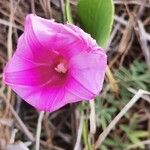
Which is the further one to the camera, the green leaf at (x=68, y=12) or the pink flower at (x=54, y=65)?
the green leaf at (x=68, y=12)

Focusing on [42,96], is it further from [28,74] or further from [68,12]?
[68,12]

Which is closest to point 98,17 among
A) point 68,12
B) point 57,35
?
point 68,12

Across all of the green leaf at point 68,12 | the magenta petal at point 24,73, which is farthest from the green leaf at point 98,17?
the magenta petal at point 24,73

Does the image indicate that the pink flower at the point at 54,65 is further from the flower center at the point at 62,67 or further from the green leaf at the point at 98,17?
the green leaf at the point at 98,17

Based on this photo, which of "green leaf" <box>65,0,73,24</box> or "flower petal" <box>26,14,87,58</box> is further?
"green leaf" <box>65,0,73,24</box>

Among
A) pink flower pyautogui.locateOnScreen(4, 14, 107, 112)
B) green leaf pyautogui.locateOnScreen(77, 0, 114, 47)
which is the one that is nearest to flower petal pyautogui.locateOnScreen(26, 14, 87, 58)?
pink flower pyautogui.locateOnScreen(4, 14, 107, 112)

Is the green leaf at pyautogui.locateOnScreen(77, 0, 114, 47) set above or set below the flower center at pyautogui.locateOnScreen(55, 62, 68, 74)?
above

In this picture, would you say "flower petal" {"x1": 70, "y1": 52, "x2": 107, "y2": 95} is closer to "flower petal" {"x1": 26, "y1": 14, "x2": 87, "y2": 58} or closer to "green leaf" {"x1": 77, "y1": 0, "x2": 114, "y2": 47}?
"flower petal" {"x1": 26, "y1": 14, "x2": 87, "y2": 58}
